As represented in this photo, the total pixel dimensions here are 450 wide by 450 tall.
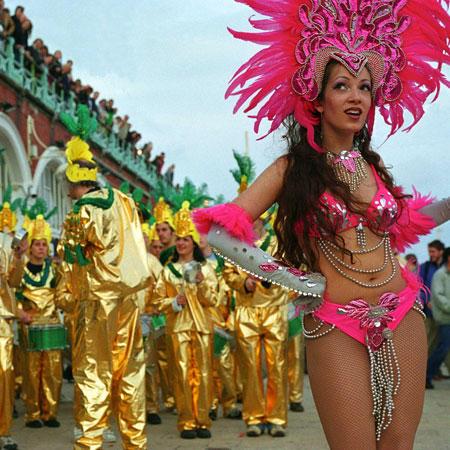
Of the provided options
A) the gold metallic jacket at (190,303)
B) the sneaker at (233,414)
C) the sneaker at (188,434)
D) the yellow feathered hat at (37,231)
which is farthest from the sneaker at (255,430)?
the yellow feathered hat at (37,231)

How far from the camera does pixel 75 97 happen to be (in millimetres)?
19859

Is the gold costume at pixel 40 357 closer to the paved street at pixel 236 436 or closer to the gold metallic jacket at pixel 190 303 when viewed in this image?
the paved street at pixel 236 436

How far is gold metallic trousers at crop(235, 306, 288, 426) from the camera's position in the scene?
22.2 feet

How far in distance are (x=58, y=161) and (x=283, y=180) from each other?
17680 millimetres

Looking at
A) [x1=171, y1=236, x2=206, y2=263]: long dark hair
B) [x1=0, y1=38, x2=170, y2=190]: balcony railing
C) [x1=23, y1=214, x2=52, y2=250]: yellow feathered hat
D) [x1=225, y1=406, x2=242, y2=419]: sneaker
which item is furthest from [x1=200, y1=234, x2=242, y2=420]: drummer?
[x1=0, y1=38, x2=170, y2=190]: balcony railing

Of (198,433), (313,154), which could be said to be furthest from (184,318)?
(313,154)

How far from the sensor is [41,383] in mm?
7762

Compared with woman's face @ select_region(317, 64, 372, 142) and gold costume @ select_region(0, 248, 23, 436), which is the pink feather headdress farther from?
gold costume @ select_region(0, 248, 23, 436)

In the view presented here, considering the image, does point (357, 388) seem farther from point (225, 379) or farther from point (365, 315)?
point (225, 379)

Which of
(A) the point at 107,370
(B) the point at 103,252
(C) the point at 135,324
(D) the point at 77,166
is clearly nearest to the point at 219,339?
(C) the point at 135,324

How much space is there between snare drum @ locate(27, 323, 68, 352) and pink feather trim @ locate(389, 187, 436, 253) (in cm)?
539

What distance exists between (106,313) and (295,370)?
369cm

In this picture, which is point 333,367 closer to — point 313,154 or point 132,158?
Answer: point 313,154

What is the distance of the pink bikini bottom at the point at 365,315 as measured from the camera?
252cm
